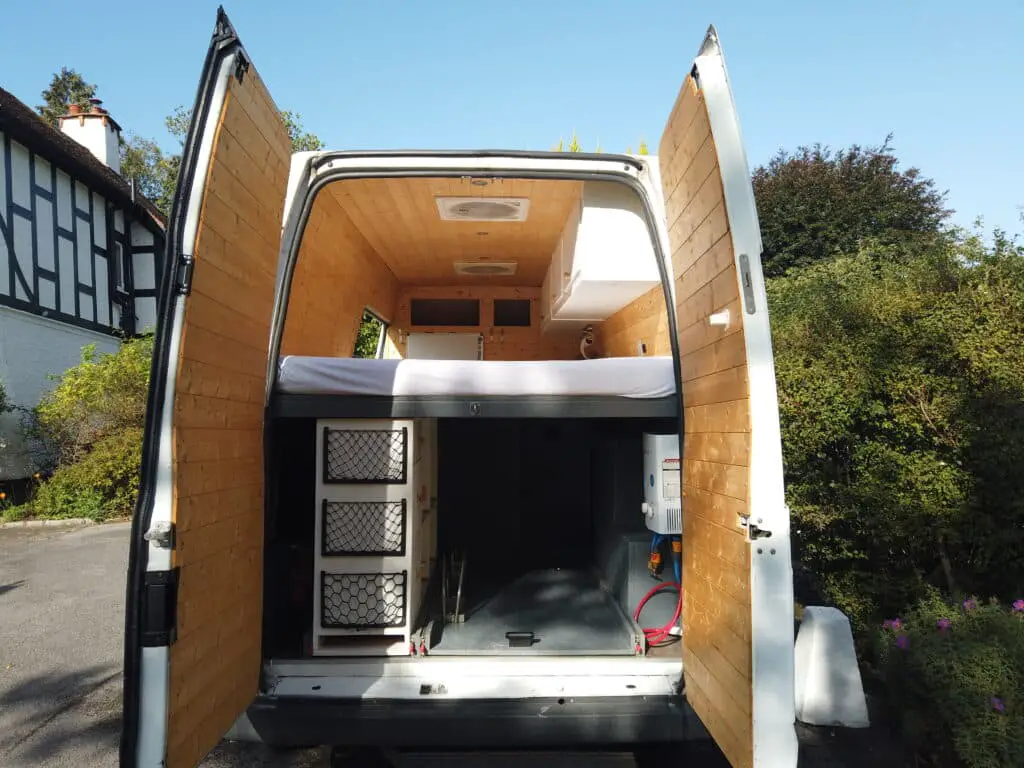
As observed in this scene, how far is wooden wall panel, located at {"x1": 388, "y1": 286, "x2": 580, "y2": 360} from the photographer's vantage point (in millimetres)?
5617

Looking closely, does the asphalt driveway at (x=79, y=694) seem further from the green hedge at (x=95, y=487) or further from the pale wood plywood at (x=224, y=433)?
the green hedge at (x=95, y=487)

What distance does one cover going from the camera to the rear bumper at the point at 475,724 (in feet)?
6.94

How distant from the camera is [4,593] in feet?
19.0

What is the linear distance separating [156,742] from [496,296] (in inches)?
174

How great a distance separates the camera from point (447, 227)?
13.6ft

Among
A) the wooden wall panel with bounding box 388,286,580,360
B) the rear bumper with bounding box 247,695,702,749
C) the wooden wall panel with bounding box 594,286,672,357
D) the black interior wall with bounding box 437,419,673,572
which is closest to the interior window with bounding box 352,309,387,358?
the wooden wall panel with bounding box 388,286,580,360

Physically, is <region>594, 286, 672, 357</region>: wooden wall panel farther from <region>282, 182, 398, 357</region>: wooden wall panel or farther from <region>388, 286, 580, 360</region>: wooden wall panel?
<region>282, 182, 398, 357</region>: wooden wall panel

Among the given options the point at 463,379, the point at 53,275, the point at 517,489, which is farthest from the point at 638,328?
the point at 53,275

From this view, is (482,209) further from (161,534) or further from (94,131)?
(94,131)

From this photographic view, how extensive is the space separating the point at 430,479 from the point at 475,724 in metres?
1.54

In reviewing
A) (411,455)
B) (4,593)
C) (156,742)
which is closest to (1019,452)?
(411,455)

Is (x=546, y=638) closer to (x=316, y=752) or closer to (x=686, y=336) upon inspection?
(x=316, y=752)

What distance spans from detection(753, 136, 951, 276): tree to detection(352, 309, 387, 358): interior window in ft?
34.3

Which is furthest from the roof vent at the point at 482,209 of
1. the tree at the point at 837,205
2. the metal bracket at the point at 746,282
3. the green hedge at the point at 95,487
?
the tree at the point at 837,205
